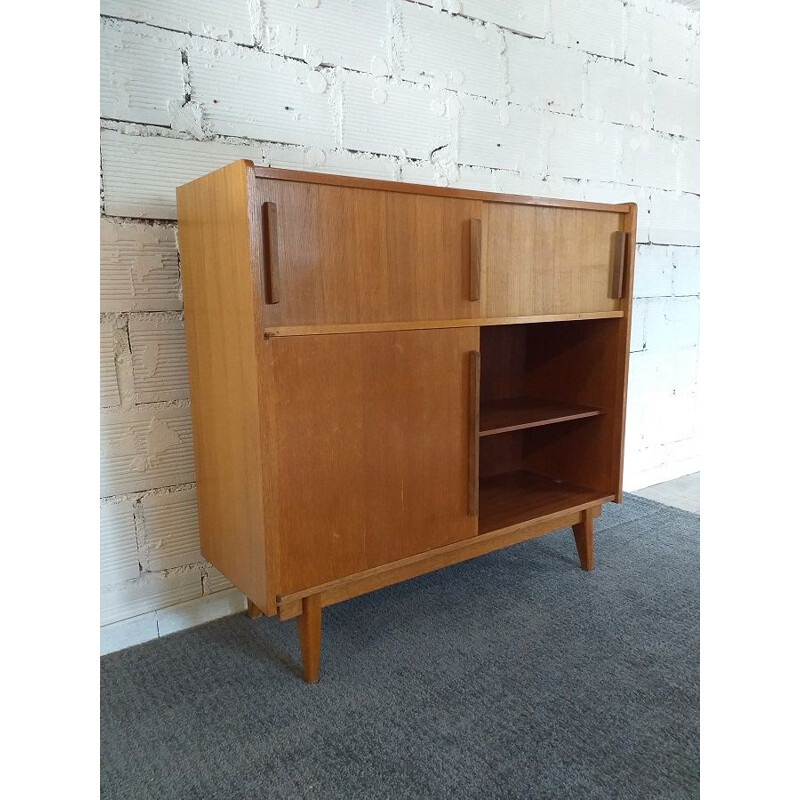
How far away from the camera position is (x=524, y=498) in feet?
7.46

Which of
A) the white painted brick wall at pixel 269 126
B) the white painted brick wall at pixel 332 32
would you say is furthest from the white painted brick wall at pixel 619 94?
the white painted brick wall at pixel 332 32

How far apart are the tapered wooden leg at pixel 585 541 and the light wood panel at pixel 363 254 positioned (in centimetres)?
95

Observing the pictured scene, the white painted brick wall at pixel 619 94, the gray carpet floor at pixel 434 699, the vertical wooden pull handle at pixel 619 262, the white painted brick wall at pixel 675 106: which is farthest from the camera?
the white painted brick wall at pixel 675 106

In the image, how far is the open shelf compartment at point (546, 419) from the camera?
7.27 ft

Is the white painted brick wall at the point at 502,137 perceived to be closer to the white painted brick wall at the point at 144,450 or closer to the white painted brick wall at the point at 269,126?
the white painted brick wall at the point at 269,126

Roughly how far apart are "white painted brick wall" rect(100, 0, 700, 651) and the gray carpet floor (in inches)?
12.9

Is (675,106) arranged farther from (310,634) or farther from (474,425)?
(310,634)

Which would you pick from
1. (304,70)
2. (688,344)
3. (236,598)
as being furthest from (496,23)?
(236,598)

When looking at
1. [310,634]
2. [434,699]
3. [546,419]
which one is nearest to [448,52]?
[546,419]

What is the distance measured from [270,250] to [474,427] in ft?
2.53
